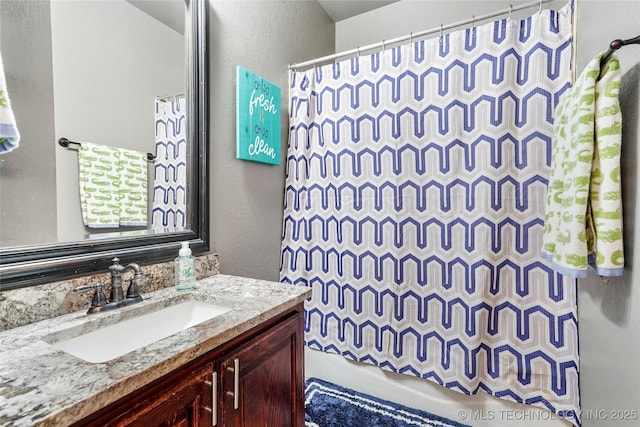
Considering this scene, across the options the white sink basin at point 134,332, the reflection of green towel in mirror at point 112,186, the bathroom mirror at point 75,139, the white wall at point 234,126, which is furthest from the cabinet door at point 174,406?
the white wall at point 234,126

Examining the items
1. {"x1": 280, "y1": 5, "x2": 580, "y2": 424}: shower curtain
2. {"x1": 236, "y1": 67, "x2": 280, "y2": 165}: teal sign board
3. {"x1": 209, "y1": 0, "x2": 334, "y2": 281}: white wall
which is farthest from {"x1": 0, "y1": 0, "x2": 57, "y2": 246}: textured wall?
{"x1": 280, "y1": 5, "x2": 580, "y2": 424}: shower curtain

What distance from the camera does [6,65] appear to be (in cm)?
78

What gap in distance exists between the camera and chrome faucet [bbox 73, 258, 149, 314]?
87 cm

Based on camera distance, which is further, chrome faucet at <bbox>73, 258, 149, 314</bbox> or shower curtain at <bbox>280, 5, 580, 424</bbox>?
shower curtain at <bbox>280, 5, 580, 424</bbox>

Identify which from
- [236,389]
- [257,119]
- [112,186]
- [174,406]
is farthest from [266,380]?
[257,119]

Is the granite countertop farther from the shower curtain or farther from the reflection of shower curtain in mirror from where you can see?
the shower curtain

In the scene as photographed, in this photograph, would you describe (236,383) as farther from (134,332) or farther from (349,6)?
(349,6)

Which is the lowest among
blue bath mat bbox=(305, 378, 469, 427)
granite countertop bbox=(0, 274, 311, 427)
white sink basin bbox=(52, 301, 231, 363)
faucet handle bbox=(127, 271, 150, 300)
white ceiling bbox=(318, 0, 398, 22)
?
blue bath mat bbox=(305, 378, 469, 427)

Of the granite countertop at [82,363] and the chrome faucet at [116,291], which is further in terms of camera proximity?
the chrome faucet at [116,291]

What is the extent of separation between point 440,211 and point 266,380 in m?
1.09

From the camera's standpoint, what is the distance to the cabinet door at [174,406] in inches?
21.3

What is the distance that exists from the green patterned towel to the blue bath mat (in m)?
1.05

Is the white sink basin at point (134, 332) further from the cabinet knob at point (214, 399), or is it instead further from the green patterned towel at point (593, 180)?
the green patterned towel at point (593, 180)

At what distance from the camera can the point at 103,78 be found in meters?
0.98
